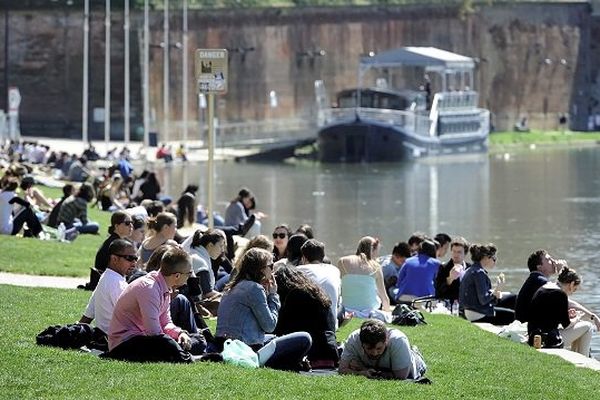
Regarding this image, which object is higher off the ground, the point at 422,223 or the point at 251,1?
the point at 251,1

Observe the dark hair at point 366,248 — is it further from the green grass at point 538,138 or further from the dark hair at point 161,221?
the green grass at point 538,138

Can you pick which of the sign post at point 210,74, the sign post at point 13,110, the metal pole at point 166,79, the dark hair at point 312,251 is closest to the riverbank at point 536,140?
the metal pole at point 166,79

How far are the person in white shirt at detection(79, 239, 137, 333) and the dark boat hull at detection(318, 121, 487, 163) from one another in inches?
Result: 2306

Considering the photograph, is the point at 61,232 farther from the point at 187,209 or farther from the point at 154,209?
the point at 154,209

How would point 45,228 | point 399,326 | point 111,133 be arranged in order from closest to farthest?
point 399,326, point 45,228, point 111,133

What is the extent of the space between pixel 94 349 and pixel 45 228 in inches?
551

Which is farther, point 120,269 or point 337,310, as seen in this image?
point 337,310

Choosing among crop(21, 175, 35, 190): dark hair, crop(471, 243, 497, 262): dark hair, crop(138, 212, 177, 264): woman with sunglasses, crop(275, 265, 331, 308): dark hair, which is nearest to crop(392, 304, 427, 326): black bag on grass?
crop(471, 243, 497, 262): dark hair

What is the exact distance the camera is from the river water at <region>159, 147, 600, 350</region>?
126 feet

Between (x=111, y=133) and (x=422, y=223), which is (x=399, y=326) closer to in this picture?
(x=422, y=223)

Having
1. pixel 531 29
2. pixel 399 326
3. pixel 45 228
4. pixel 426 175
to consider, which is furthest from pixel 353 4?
pixel 399 326

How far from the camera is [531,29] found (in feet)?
354

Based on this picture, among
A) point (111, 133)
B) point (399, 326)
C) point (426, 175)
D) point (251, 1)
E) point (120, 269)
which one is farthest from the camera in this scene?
point (251, 1)

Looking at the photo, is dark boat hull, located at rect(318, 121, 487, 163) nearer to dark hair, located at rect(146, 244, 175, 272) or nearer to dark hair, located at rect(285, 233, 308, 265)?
dark hair, located at rect(285, 233, 308, 265)
